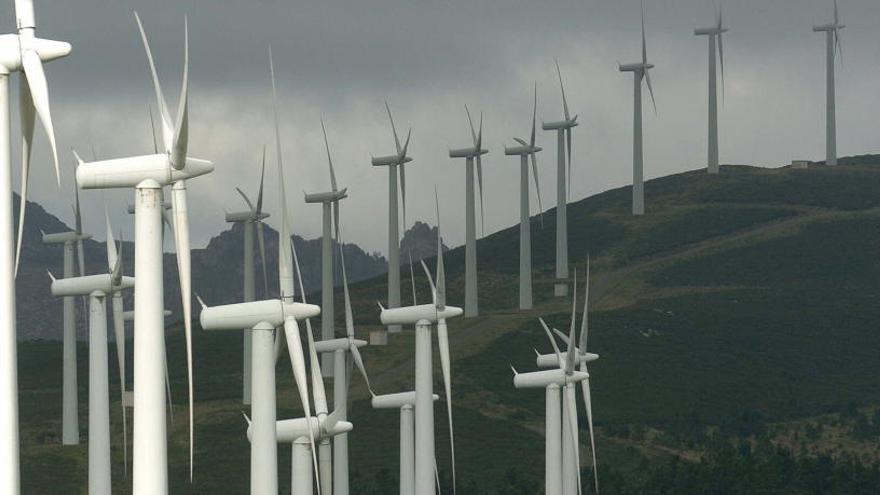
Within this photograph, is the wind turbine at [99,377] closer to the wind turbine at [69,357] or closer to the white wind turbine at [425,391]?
the white wind turbine at [425,391]

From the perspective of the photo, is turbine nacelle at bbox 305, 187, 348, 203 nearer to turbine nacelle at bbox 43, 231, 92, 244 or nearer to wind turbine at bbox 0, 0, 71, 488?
turbine nacelle at bbox 43, 231, 92, 244

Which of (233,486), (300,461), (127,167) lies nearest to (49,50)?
(127,167)

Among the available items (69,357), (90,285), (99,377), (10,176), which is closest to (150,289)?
(10,176)

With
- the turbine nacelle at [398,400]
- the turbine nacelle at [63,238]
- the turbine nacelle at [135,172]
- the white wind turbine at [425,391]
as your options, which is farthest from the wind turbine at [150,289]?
the turbine nacelle at [63,238]

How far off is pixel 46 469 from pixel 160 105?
10922cm

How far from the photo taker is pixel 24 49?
167 ft

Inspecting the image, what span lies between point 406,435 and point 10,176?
65.7m

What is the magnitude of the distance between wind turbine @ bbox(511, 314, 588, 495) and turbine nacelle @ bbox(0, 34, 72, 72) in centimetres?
5934

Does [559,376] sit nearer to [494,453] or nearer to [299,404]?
[494,453]

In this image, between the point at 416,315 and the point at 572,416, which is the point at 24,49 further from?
the point at 572,416

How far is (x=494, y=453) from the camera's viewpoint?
585 feet

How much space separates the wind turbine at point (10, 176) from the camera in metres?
47.6

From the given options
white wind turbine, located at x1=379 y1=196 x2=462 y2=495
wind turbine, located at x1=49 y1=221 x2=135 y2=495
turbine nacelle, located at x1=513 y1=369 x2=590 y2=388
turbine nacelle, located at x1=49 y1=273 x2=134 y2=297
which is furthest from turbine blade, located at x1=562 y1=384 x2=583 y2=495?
wind turbine, located at x1=49 y1=221 x2=135 y2=495

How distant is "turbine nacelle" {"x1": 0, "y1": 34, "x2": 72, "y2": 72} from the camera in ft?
165
